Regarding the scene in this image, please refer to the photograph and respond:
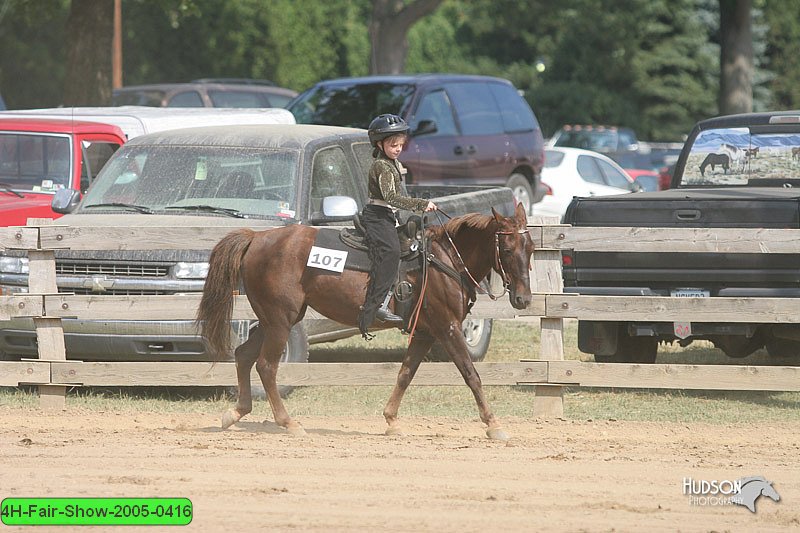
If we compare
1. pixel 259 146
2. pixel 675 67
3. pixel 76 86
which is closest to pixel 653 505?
pixel 259 146

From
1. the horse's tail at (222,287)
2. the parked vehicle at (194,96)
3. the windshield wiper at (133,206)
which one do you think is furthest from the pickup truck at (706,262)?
the parked vehicle at (194,96)

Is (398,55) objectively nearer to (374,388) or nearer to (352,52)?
(374,388)

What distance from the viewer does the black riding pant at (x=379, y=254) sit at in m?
8.88

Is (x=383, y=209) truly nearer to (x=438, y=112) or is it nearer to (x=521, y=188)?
(x=438, y=112)

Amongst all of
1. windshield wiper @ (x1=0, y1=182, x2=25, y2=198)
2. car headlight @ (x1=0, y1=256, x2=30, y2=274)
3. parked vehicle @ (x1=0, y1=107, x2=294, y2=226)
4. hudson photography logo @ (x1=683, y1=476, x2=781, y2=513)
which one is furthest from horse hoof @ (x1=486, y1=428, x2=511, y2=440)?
windshield wiper @ (x1=0, y1=182, x2=25, y2=198)

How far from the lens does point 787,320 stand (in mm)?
10000

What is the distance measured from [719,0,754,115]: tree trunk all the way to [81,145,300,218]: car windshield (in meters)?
29.2

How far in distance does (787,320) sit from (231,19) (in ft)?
148

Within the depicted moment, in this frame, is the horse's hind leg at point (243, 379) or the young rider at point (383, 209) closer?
the young rider at point (383, 209)

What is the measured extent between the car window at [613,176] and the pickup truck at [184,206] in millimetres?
13060

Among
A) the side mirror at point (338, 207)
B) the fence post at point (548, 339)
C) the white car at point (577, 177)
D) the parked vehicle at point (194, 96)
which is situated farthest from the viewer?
the white car at point (577, 177)

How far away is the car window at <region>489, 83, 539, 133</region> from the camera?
19828mm

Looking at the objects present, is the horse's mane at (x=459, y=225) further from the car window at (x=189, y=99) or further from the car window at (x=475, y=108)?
the car window at (x=189, y=99)

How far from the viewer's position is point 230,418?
9.16 metres
